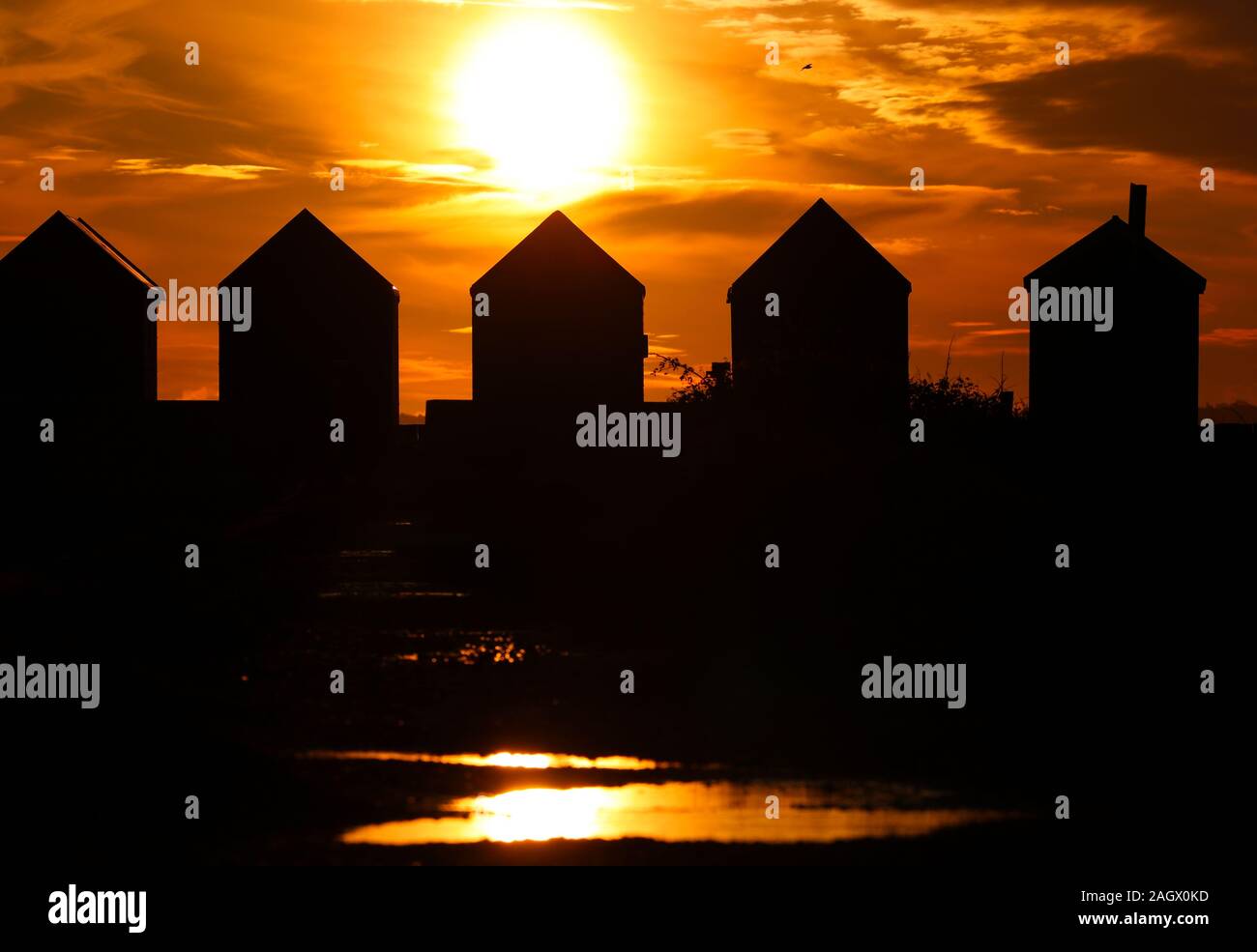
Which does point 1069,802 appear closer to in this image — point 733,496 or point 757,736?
point 757,736

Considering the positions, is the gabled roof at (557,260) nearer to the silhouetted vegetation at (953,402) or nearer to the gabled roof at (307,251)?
the gabled roof at (307,251)

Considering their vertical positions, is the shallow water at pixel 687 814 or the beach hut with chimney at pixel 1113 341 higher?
the beach hut with chimney at pixel 1113 341

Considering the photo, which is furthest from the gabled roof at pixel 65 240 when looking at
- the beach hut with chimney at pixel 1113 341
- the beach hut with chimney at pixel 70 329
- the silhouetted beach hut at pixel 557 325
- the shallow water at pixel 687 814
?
the shallow water at pixel 687 814

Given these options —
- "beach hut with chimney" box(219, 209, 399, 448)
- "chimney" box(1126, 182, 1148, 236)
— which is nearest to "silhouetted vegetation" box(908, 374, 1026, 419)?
"chimney" box(1126, 182, 1148, 236)

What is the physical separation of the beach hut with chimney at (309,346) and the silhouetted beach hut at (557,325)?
393cm

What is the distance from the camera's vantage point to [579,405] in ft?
204

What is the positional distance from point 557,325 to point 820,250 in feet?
34.1

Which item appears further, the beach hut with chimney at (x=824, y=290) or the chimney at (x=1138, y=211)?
the beach hut with chimney at (x=824, y=290)

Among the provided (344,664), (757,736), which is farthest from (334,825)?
(344,664)

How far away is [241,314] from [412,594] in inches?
1814

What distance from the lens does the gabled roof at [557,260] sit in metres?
63.6

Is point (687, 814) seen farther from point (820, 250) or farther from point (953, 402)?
point (820, 250)

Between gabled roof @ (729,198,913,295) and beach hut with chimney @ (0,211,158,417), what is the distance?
24.5 meters

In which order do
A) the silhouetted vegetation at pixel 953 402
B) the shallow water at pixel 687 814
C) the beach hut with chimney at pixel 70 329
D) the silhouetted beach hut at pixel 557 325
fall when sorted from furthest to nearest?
the beach hut with chimney at pixel 70 329, the silhouetted beach hut at pixel 557 325, the silhouetted vegetation at pixel 953 402, the shallow water at pixel 687 814
